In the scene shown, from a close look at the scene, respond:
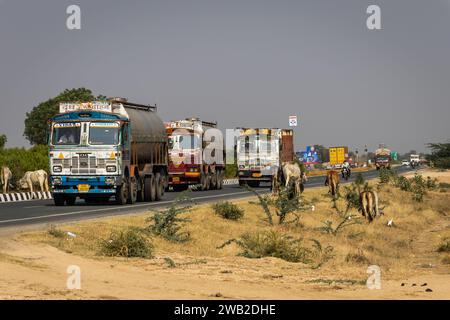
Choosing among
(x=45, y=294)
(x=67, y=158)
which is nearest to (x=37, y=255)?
(x=45, y=294)

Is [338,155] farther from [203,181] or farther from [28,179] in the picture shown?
[28,179]

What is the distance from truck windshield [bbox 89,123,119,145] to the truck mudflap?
1.23 m

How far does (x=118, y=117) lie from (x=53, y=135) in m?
2.31

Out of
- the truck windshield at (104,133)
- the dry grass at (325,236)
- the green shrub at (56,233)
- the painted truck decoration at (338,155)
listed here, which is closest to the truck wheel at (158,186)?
the dry grass at (325,236)

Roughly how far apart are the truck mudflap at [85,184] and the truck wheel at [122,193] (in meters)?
0.73

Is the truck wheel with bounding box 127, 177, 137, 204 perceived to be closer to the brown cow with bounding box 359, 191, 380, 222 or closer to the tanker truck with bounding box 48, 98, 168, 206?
the tanker truck with bounding box 48, 98, 168, 206

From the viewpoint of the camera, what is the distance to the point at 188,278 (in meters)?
16.6

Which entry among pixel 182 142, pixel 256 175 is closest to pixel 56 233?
pixel 182 142

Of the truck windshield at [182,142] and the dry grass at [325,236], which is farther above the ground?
the truck windshield at [182,142]

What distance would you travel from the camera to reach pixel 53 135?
33.9 m

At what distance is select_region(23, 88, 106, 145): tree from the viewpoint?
111000 mm

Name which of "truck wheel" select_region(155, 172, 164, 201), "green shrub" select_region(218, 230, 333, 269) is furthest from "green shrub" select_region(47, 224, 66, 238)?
"truck wheel" select_region(155, 172, 164, 201)

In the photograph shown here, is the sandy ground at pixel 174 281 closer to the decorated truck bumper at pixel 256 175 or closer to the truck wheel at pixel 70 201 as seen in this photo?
the truck wheel at pixel 70 201

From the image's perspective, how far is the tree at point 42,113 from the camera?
111000 millimetres
